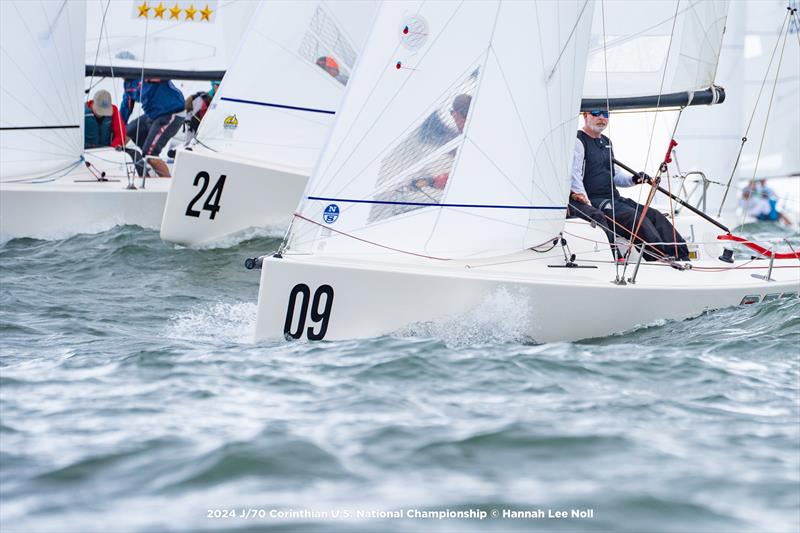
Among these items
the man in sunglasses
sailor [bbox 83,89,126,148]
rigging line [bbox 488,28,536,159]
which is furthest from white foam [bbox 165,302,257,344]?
sailor [bbox 83,89,126,148]

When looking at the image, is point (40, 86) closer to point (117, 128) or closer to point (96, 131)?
point (117, 128)

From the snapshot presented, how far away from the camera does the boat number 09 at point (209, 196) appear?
9.84m

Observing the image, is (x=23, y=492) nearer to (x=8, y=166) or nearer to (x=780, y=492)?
(x=780, y=492)

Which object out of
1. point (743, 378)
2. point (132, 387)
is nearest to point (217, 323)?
point (132, 387)

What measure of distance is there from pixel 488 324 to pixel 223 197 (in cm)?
462

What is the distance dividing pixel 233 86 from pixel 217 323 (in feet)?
13.0

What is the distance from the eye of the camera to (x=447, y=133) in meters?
6.20

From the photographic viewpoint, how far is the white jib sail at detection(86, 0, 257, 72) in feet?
40.6

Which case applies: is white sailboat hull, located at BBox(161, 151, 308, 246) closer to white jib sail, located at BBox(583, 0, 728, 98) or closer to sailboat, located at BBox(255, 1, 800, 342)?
white jib sail, located at BBox(583, 0, 728, 98)

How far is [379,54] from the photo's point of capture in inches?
241

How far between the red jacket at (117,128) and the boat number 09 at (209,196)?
2.54 meters

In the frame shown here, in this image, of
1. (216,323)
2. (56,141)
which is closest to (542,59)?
(216,323)

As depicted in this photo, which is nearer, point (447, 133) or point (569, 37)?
point (447, 133)

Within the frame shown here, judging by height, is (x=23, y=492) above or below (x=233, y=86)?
below
